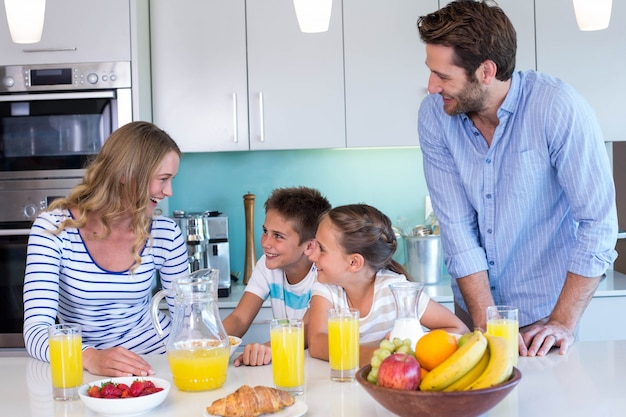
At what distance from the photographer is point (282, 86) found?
3535 mm

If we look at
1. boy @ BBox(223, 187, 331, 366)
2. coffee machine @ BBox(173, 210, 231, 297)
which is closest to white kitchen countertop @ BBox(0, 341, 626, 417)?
boy @ BBox(223, 187, 331, 366)

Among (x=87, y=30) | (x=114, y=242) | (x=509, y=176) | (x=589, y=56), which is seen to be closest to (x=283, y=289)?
(x=114, y=242)

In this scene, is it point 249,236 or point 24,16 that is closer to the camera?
point 24,16

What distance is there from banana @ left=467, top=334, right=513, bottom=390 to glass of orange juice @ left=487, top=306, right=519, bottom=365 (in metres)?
0.31

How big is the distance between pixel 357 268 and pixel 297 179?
5.80ft

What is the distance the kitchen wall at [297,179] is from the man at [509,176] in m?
1.54

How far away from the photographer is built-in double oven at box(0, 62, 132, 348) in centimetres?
334

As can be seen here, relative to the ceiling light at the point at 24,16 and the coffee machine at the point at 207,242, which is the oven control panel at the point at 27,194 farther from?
the ceiling light at the point at 24,16

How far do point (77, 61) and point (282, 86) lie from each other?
840 mm

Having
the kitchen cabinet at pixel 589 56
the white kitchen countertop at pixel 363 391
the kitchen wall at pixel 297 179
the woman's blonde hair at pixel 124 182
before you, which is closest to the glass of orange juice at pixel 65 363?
the white kitchen countertop at pixel 363 391

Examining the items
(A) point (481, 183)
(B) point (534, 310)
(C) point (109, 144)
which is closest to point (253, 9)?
(C) point (109, 144)

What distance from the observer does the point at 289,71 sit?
354 centimetres

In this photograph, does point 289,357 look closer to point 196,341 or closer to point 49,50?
point 196,341

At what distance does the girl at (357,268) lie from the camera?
2.14 meters
